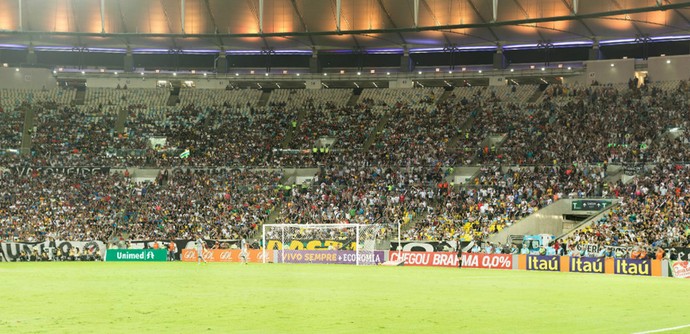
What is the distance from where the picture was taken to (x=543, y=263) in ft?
153

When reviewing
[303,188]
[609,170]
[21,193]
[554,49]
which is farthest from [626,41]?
[21,193]

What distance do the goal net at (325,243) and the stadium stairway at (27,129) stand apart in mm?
31645

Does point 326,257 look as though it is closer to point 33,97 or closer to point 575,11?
point 575,11

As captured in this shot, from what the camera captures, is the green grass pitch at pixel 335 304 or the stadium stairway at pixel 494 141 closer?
the green grass pitch at pixel 335 304

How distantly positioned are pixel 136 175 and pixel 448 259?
112ft

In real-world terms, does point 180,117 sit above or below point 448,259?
above

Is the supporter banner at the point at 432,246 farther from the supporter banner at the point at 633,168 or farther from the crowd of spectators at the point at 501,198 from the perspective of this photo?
the supporter banner at the point at 633,168

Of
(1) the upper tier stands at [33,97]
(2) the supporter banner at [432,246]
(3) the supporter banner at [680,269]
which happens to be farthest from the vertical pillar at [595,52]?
(1) the upper tier stands at [33,97]

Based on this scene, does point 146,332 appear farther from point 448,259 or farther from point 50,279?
point 448,259

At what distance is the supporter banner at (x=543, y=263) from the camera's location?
45.9 meters

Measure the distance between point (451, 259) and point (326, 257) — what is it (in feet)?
27.5

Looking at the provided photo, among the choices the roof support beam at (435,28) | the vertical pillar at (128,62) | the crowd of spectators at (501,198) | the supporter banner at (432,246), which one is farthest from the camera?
the vertical pillar at (128,62)

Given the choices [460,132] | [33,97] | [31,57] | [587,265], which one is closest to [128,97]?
[33,97]

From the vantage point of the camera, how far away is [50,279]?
3484cm
